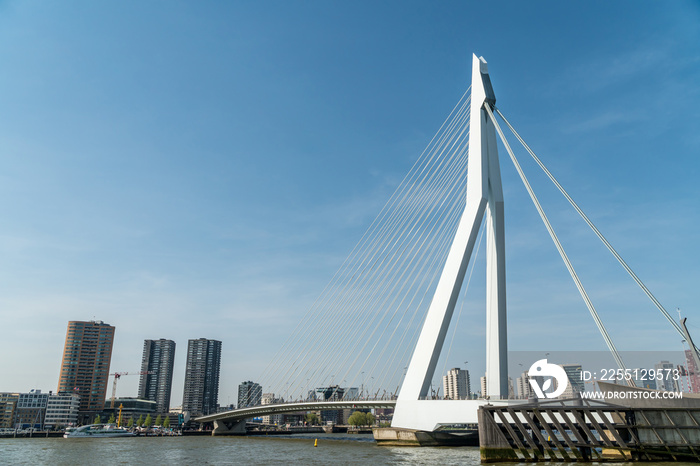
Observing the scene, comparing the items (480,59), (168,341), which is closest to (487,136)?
(480,59)

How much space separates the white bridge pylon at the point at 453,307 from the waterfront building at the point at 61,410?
84.3m

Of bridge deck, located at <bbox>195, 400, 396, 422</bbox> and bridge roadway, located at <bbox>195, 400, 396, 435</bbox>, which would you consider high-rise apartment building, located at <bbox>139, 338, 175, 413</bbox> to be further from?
bridge deck, located at <bbox>195, 400, 396, 422</bbox>

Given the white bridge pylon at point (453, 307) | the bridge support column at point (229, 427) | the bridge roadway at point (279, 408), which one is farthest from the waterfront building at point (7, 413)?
the white bridge pylon at point (453, 307)

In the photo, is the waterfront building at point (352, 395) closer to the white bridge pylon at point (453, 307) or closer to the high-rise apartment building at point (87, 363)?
the white bridge pylon at point (453, 307)

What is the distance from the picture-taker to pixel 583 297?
2280 centimetres

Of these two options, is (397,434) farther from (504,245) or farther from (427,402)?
(504,245)

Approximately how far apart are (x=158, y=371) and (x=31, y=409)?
50.8m

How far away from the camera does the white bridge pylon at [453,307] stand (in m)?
27.3

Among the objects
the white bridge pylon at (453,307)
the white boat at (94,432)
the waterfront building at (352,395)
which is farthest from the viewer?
the white boat at (94,432)

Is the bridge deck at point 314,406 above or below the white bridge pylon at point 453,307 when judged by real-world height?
below

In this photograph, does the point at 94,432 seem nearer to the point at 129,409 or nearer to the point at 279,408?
the point at 279,408

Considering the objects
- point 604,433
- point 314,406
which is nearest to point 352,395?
point 314,406

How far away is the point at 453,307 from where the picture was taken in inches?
1096

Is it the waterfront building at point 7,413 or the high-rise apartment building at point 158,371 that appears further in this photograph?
the high-rise apartment building at point 158,371
